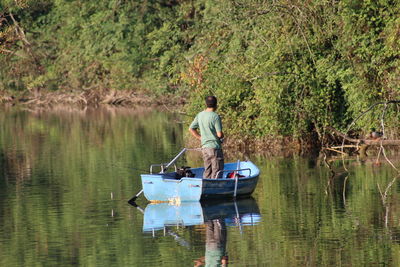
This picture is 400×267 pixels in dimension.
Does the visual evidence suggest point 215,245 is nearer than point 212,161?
Yes

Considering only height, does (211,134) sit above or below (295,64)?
below

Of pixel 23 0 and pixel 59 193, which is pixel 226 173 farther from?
pixel 23 0

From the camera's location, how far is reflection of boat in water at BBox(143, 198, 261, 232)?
15.8 m

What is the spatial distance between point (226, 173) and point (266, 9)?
6.71 meters

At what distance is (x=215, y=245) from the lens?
13.7 m

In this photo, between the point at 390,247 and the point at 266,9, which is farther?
the point at 266,9

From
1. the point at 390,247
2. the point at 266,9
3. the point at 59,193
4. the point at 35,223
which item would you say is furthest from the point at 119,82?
the point at 390,247

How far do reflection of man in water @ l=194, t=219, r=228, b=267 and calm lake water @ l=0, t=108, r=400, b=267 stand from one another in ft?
0.05

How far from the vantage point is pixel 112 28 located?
5212cm

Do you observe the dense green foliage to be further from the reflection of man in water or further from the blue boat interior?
the reflection of man in water

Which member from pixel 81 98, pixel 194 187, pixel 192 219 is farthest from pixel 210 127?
pixel 81 98

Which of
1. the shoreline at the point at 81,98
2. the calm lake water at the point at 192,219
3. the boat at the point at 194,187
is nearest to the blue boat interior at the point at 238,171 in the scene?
the calm lake water at the point at 192,219

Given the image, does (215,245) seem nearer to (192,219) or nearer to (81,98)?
(192,219)

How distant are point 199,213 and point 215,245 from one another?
10.5 feet
